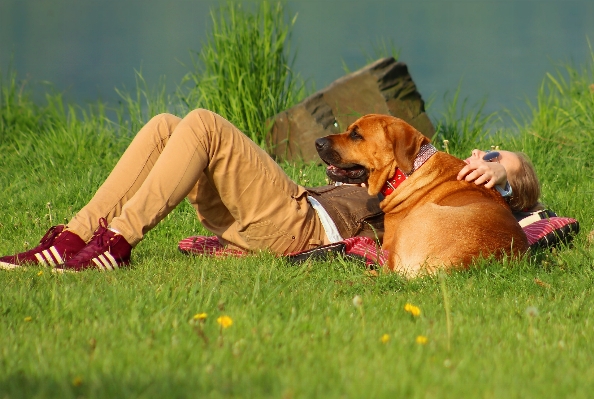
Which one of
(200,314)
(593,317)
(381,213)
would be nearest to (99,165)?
(381,213)

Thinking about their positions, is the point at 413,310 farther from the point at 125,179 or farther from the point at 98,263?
the point at 125,179

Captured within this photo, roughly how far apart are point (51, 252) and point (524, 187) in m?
3.06

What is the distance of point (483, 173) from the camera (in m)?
4.61

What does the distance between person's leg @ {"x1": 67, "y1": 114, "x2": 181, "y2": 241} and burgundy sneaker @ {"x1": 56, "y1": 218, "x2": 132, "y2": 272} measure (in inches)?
4.6

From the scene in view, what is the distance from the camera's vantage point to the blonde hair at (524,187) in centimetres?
506

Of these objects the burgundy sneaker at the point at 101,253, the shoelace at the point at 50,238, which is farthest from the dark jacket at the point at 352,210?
the shoelace at the point at 50,238

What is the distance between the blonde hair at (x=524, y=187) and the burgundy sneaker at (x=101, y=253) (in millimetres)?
2526

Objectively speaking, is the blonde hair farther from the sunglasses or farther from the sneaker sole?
the sneaker sole

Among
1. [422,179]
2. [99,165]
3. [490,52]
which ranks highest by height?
[422,179]

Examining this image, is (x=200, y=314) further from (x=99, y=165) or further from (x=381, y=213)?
(x=99, y=165)

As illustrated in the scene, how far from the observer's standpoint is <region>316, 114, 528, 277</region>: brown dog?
13.2 feet

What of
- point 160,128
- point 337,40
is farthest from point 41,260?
point 337,40

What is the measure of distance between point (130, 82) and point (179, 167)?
12.6m

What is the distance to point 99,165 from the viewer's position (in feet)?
25.3
